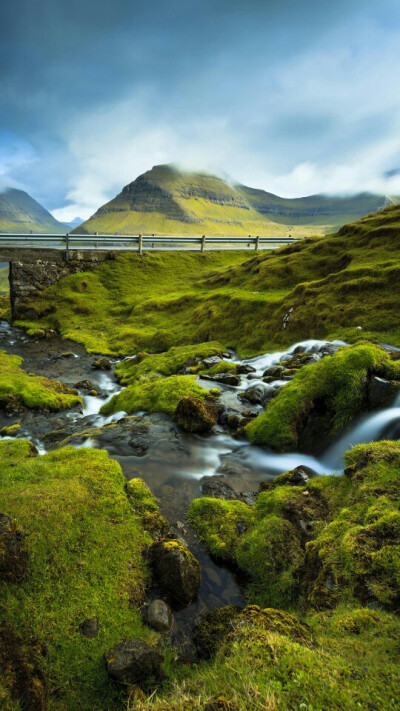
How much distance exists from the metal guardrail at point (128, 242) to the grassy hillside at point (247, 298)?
2.71 meters

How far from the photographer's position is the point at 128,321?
112ft

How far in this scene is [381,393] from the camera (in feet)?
33.4

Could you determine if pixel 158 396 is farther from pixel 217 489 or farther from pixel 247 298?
pixel 247 298

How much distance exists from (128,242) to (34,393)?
116 feet

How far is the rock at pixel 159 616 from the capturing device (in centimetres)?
541

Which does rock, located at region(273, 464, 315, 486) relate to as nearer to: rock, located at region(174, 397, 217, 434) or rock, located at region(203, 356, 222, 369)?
rock, located at region(174, 397, 217, 434)

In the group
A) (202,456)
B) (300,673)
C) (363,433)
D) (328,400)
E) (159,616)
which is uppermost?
(300,673)

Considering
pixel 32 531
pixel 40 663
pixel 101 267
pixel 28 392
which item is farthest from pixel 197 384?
pixel 101 267

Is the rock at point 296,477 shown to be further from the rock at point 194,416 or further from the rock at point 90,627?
the rock at point 90,627

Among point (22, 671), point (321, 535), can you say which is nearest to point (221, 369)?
point (321, 535)

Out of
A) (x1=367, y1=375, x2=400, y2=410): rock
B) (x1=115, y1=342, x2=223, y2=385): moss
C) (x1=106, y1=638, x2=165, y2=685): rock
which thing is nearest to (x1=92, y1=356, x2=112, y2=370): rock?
(x1=115, y1=342, x2=223, y2=385): moss

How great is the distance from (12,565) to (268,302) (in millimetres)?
21860

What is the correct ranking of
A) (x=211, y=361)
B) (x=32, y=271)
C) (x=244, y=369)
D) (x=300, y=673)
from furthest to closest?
(x=32, y=271) < (x=211, y=361) < (x=244, y=369) < (x=300, y=673)

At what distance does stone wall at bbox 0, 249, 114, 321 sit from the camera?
3916cm
